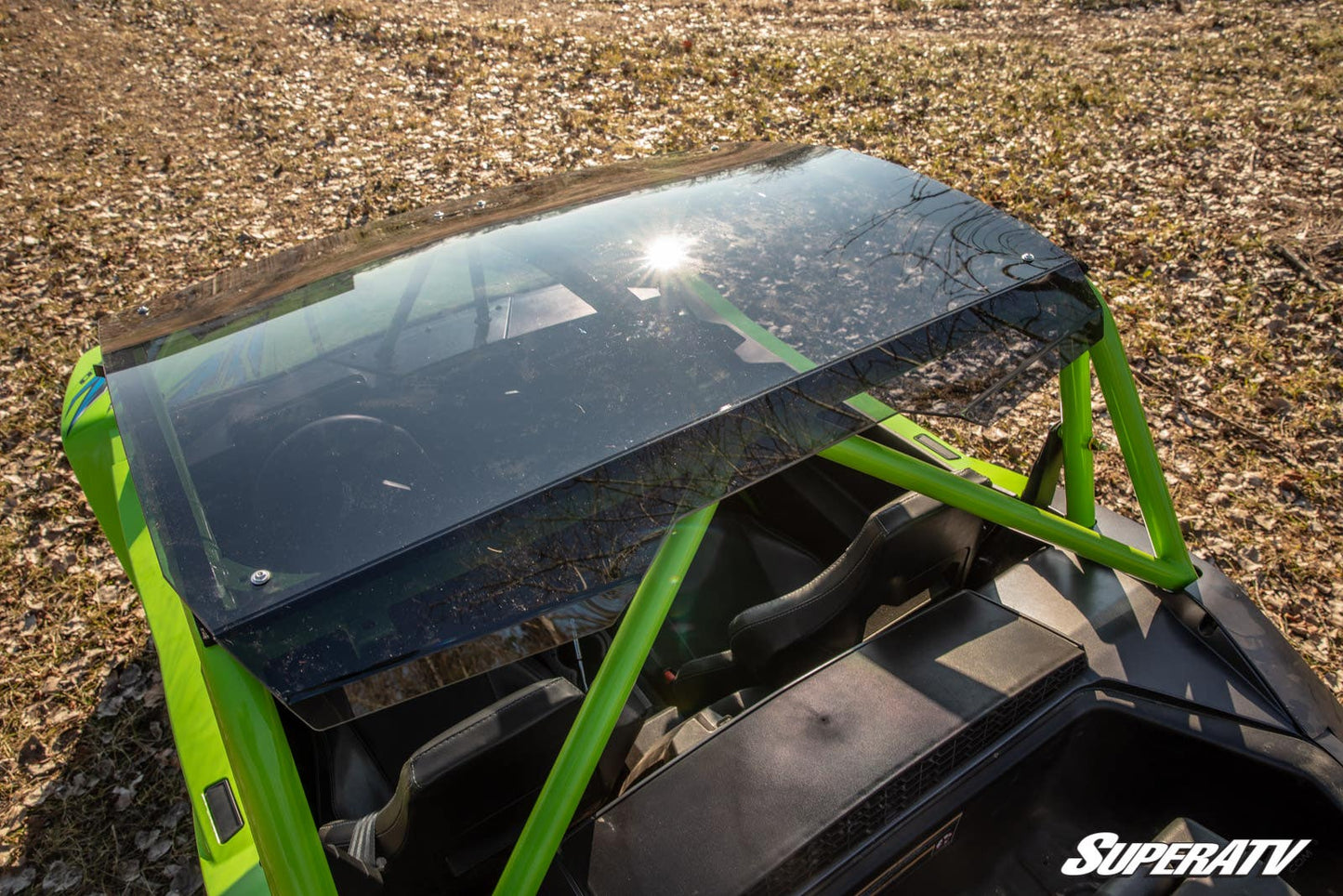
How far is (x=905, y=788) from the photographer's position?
1.70 metres

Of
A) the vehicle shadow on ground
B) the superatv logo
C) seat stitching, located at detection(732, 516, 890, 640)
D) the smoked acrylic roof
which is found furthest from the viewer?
the vehicle shadow on ground

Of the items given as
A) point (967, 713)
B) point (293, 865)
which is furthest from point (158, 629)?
point (967, 713)

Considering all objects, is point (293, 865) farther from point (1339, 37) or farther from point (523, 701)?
point (1339, 37)

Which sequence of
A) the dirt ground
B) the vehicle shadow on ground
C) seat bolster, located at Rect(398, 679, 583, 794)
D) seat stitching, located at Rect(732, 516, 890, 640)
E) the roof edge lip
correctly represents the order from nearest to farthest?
seat bolster, located at Rect(398, 679, 583, 794), seat stitching, located at Rect(732, 516, 890, 640), the roof edge lip, the vehicle shadow on ground, the dirt ground

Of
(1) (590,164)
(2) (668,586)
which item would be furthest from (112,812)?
(1) (590,164)

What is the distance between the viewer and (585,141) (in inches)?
324

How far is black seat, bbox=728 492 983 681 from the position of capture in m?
2.07

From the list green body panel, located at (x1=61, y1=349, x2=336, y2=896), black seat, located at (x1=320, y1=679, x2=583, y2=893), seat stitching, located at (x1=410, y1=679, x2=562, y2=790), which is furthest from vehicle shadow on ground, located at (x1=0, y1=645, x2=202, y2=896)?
seat stitching, located at (x1=410, y1=679, x2=562, y2=790)

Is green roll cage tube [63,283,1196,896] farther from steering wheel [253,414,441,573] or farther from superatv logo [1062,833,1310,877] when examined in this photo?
superatv logo [1062,833,1310,877]

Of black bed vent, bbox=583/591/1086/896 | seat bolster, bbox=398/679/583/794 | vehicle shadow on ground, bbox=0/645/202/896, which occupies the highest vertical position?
vehicle shadow on ground, bbox=0/645/202/896

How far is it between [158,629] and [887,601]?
1.99 m

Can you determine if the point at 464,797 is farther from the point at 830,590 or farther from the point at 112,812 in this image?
the point at 112,812

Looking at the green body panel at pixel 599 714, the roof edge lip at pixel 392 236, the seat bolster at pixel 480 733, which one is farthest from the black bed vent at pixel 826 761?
the roof edge lip at pixel 392 236

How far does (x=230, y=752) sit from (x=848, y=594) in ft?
4.79
